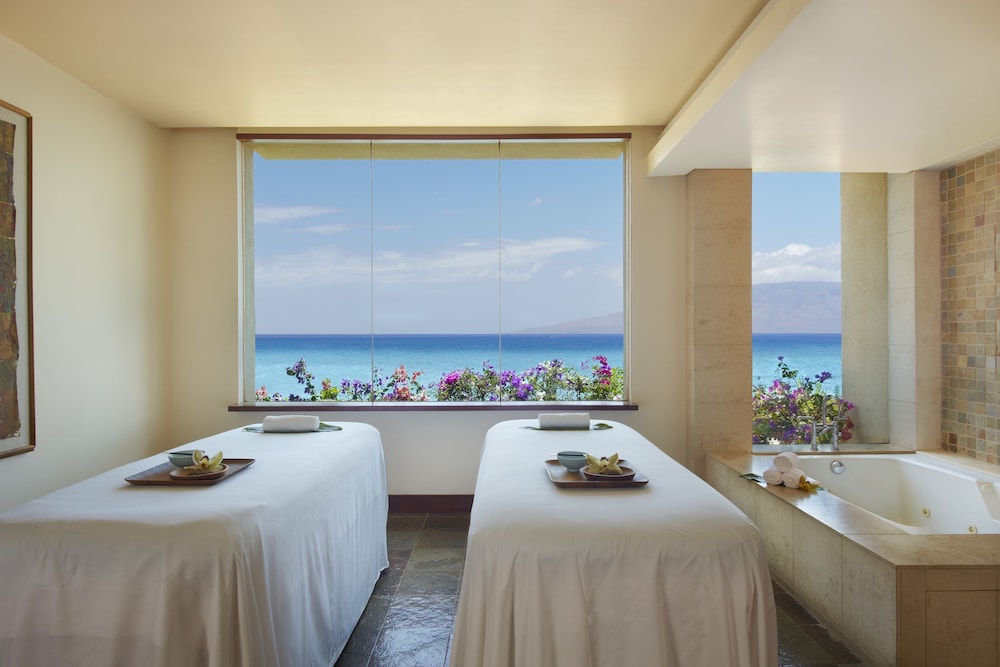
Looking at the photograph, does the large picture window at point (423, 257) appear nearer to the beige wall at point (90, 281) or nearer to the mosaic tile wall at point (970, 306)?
the beige wall at point (90, 281)

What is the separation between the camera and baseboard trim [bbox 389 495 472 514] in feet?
12.7

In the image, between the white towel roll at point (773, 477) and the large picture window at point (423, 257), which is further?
the large picture window at point (423, 257)

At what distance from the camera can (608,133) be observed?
12.6 feet

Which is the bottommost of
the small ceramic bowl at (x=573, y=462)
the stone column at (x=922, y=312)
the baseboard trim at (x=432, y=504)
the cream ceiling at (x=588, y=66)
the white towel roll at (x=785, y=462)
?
the baseboard trim at (x=432, y=504)

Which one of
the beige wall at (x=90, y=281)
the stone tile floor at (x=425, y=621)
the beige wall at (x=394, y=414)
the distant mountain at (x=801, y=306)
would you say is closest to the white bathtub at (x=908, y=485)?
the beige wall at (x=394, y=414)

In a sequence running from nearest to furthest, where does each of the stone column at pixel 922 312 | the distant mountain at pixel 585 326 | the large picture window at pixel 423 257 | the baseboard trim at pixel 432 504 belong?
the stone column at pixel 922 312 < the baseboard trim at pixel 432 504 < the large picture window at pixel 423 257 < the distant mountain at pixel 585 326

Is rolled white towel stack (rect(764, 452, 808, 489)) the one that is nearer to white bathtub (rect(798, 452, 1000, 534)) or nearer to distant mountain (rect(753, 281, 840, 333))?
white bathtub (rect(798, 452, 1000, 534))

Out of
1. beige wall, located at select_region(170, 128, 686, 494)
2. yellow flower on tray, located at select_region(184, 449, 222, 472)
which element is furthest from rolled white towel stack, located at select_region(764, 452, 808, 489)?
yellow flower on tray, located at select_region(184, 449, 222, 472)

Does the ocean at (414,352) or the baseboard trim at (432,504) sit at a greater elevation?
the ocean at (414,352)

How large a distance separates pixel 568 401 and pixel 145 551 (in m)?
2.88

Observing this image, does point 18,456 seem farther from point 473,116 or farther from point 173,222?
point 473,116

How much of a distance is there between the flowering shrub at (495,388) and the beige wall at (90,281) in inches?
32.8

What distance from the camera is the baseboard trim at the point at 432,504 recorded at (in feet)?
12.7

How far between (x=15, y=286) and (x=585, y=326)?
14.8 m
